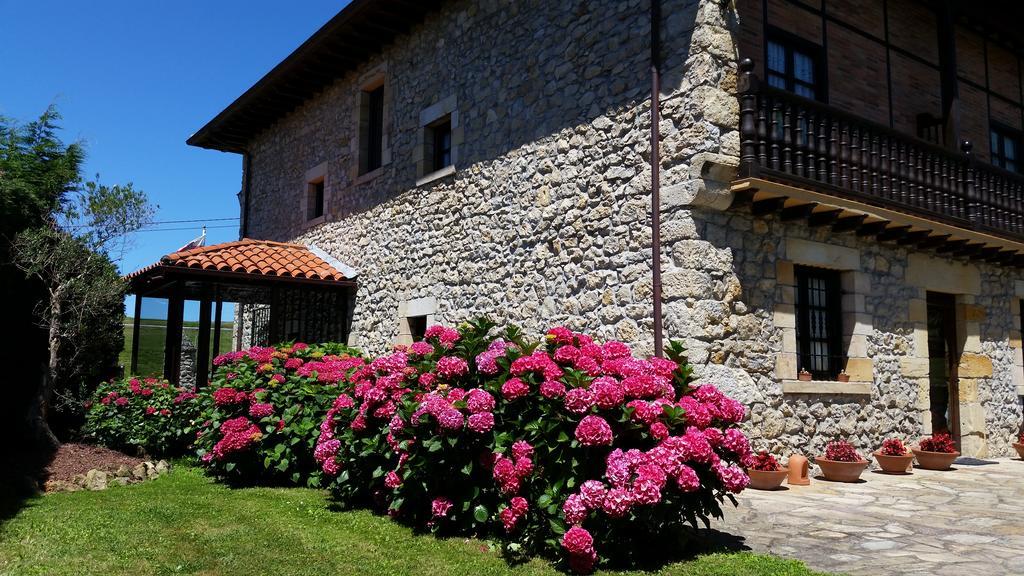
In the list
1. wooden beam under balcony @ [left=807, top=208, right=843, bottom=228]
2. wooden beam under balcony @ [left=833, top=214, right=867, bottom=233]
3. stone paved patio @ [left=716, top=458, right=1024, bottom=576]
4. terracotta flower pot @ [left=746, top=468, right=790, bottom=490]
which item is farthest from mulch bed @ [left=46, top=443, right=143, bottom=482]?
wooden beam under balcony @ [left=833, top=214, right=867, bottom=233]

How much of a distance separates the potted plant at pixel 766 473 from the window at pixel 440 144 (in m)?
6.56

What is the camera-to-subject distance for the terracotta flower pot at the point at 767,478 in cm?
677

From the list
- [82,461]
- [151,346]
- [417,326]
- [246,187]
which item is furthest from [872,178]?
[151,346]

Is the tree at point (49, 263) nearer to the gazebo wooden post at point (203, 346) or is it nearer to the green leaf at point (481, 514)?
the gazebo wooden post at point (203, 346)

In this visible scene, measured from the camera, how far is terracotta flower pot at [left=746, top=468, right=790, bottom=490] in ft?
22.2

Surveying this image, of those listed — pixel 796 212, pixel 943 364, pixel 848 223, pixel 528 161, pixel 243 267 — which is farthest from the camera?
pixel 243 267

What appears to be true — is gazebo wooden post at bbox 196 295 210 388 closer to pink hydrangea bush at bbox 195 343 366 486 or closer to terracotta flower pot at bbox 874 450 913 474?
pink hydrangea bush at bbox 195 343 366 486

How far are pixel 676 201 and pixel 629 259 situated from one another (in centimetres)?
83

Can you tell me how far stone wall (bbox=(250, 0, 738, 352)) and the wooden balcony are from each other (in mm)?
466

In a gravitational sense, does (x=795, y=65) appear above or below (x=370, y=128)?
below

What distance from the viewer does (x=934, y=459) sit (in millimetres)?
8242

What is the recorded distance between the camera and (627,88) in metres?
7.82

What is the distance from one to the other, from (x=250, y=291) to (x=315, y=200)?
7.45ft

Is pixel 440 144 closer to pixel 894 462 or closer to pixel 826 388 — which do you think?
pixel 826 388
